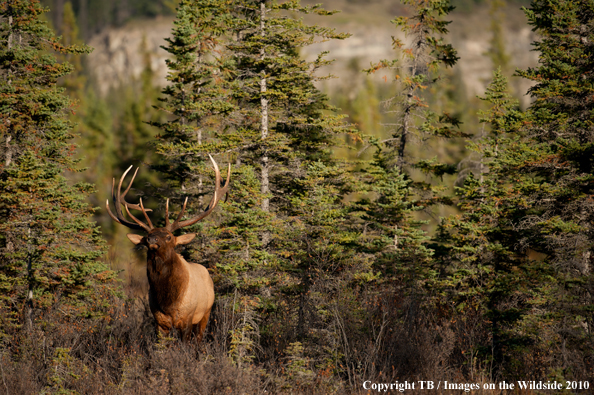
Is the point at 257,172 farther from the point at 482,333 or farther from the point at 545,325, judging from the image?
the point at 545,325

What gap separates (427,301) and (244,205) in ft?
18.1

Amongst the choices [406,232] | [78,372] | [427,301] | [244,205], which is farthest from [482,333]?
[78,372]

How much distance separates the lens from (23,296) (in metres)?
12.2

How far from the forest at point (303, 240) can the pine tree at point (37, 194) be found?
2.4 inches

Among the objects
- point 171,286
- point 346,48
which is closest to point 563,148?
point 171,286

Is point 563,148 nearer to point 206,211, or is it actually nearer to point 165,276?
point 206,211

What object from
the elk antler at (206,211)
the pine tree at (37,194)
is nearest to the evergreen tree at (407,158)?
the elk antler at (206,211)

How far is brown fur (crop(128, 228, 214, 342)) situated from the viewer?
8133 mm

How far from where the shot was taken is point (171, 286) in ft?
27.4

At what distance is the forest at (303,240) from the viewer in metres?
8.12
